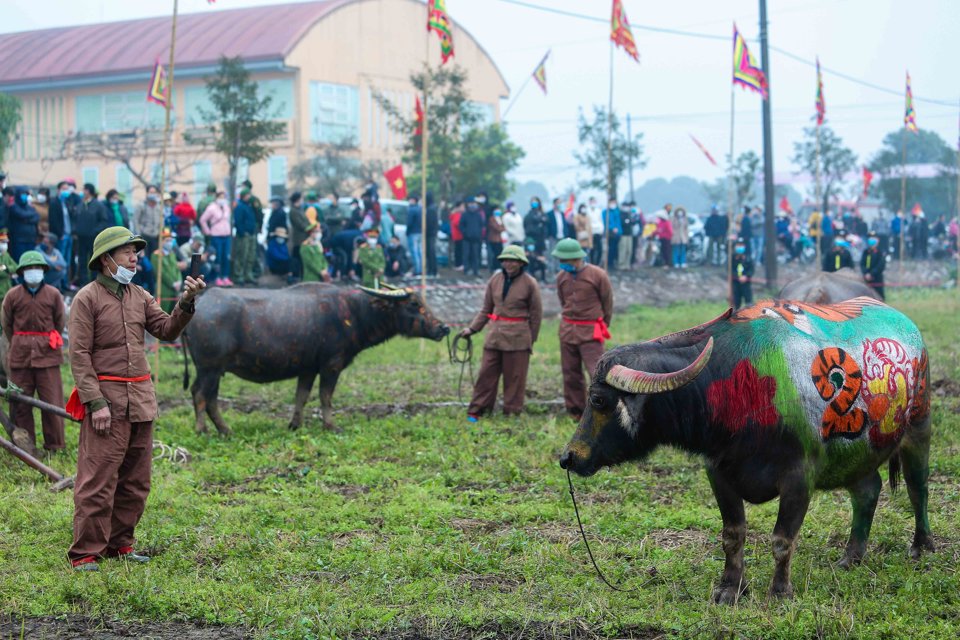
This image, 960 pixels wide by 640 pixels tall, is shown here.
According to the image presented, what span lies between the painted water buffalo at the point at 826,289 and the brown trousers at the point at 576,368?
206 cm

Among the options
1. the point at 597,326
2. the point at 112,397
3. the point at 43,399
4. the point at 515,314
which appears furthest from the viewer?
the point at 515,314

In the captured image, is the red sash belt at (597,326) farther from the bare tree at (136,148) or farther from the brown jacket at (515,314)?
the bare tree at (136,148)

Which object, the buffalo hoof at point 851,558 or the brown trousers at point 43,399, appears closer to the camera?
the buffalo hoof at point 851,558

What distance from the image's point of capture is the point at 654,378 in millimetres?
Answer: 5809

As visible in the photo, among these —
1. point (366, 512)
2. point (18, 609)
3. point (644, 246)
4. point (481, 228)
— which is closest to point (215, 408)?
point (366, 512)

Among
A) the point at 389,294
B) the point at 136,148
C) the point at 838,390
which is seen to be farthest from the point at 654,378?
the point at 136,148

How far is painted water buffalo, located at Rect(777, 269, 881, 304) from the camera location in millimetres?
11370

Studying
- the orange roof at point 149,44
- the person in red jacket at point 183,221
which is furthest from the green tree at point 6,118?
the person in red jacket at point 183,221

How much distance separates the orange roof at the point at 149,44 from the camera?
33.5 metres

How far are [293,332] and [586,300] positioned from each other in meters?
3.12

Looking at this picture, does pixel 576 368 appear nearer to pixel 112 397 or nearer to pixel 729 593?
pixel 729 593

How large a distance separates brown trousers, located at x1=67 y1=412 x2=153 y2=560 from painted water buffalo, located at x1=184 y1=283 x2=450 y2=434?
3.98 m

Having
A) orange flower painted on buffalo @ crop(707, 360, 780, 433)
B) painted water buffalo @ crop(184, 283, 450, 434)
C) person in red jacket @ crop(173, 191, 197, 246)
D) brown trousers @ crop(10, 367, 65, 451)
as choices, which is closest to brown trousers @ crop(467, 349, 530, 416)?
painted water buffalo @ crop(184, 283, 450, 434)

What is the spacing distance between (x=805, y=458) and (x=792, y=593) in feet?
2.50
